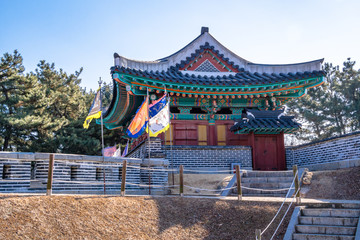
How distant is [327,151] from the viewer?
695 inches

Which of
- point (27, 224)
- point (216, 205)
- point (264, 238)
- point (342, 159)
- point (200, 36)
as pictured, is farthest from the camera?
point (200, 36)

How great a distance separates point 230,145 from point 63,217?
11.7 meters

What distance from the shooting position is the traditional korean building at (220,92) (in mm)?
18703

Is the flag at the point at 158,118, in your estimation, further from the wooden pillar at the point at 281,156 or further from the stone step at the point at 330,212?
the wooden pillar at the point at 281,156

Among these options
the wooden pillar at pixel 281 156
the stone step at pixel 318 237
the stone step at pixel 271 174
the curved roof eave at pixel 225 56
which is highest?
the curved roof eave at pixel 225 56

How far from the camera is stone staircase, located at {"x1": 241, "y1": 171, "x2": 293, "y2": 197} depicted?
14.3 m

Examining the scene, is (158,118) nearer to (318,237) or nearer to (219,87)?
(219,87)

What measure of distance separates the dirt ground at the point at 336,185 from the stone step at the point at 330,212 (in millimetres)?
2238

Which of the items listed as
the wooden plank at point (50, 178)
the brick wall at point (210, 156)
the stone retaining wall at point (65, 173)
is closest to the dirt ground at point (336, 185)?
the brick wall at point (210, 156)

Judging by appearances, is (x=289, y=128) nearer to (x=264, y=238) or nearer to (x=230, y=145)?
(x=230, y=145)

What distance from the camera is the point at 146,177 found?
48.5 ft

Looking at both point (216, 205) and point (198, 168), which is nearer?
point (216, 205)

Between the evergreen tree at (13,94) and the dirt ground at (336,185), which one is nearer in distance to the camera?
the dirt ground at (336,185)

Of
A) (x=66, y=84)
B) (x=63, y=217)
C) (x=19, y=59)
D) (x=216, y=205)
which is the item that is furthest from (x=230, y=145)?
(x=66, y=84)
